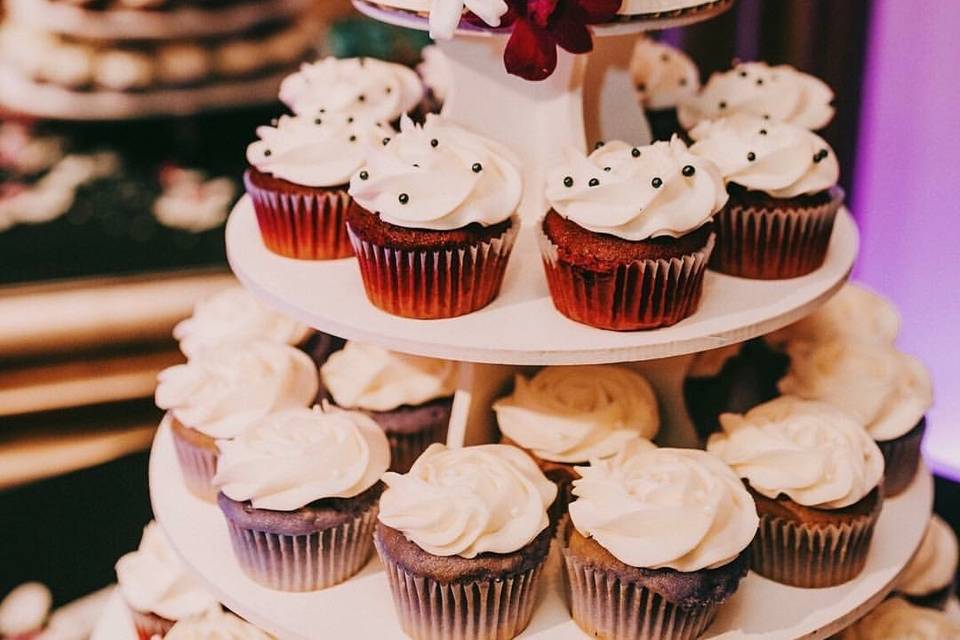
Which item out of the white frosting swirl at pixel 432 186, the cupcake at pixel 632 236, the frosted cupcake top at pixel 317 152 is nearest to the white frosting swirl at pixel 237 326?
the frosted cupcake top at pixel 317 152

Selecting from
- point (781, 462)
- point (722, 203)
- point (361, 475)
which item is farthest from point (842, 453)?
point (361, 475)

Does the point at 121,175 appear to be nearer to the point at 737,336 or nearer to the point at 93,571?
the point at 93,571

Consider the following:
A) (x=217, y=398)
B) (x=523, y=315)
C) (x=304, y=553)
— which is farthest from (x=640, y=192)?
(x=217, y=398)

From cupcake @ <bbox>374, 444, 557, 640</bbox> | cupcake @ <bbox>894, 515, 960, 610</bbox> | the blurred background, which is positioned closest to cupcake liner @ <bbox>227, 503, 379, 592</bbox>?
cupcake @ <bbox>374, 444, 557, 640</bbox>

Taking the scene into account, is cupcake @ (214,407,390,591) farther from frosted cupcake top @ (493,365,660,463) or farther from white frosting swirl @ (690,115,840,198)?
white frosting swirl @ (690,115,840,198)

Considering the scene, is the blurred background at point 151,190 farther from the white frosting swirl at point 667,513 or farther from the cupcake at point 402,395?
the white frosting swirl at point 667,513
